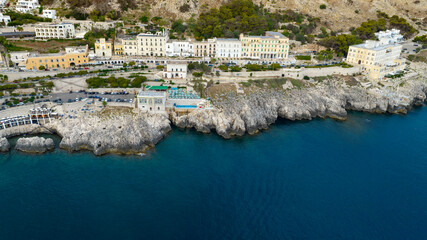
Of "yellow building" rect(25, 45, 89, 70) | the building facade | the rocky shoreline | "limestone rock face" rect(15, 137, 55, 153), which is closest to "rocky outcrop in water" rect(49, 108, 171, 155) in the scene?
the rocky shoreline

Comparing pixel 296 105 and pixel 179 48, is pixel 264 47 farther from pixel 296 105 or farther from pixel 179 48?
pixel 296 105

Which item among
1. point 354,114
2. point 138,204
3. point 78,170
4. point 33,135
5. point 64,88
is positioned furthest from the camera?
point 354,114

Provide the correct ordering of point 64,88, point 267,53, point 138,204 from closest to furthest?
point 138,204
point 64,88
point 267,53

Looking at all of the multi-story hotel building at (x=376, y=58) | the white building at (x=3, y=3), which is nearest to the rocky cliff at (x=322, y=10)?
the white building at (x=3, y=3)

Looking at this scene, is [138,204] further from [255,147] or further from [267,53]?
[267,53]

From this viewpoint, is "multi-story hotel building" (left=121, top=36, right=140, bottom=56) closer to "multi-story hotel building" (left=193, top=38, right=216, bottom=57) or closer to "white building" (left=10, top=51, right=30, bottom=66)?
"multi-story hotel building" (left=193, top=38, right=216, bottom=57)

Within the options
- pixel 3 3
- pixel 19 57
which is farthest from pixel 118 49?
pixel 3 3

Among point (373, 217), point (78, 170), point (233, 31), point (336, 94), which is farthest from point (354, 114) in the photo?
point (78, 170)
